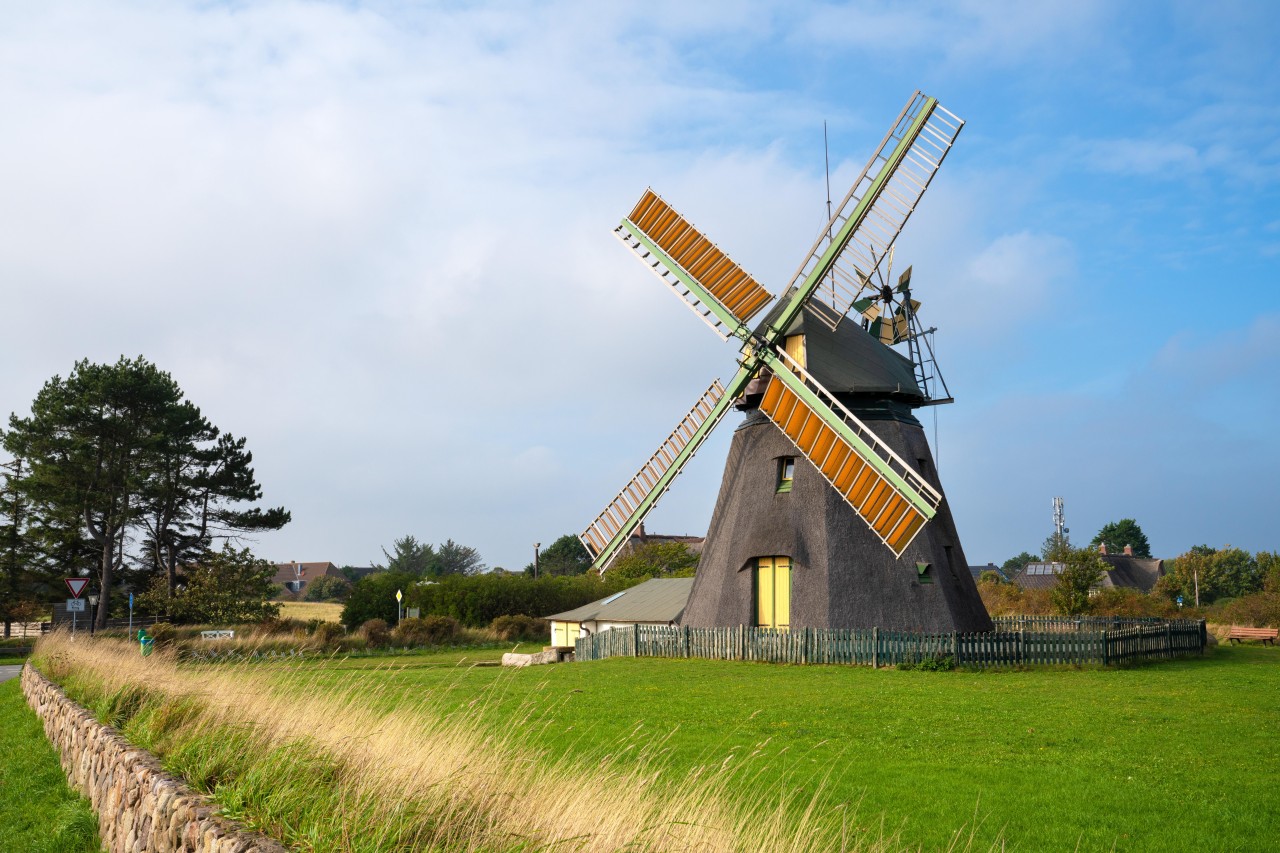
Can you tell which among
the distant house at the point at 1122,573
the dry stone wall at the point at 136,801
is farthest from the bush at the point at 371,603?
the distant house at the point at 1122,573

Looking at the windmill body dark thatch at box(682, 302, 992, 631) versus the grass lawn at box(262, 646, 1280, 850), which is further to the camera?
the windmill body dark thatch at box(682, 302, 992, 631)

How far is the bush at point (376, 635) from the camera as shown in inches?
1537

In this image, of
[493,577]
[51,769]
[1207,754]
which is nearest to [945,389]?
[1207,754]

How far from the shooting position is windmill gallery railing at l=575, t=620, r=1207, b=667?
70.3 ft

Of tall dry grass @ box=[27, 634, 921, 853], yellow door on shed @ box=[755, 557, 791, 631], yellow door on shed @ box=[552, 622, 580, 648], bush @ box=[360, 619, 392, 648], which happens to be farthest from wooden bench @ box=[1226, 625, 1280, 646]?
tall dry grass @ box=[27, 634, 921, 853]

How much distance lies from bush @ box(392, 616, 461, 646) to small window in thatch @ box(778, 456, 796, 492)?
2174 cm

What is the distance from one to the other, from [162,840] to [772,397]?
18.5 m

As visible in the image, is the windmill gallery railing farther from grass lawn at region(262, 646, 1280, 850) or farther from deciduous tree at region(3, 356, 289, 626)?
deciduous tree at region(3, 356, 289, 626)

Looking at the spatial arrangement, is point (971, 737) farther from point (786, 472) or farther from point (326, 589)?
point (326, 589)

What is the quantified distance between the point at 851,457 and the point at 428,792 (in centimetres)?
1738

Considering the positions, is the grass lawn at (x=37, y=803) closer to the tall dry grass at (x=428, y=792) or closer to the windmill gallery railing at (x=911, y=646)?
the tall dry grass at (x=428, y=792)

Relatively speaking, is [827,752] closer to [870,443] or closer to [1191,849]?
[1191,849]

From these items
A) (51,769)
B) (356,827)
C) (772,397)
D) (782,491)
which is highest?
(772,397)

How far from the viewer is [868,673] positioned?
800 inches
